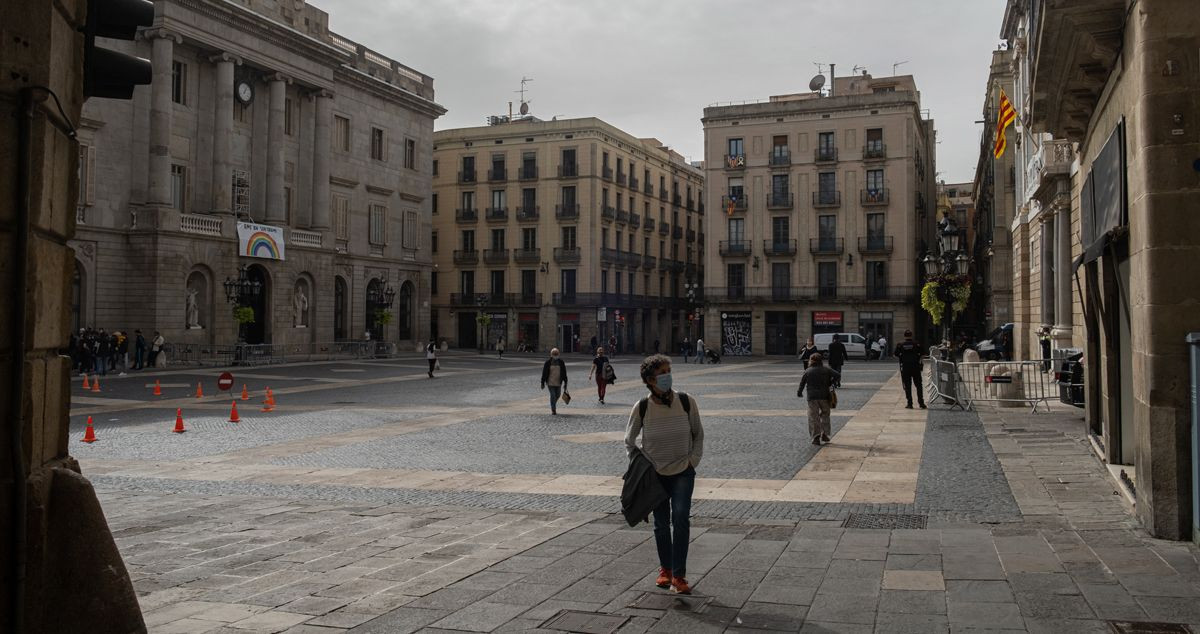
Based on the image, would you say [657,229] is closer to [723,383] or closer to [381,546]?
[723,383]

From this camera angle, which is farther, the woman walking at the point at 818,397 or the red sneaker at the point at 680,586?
the woman walking at the point at 818,397

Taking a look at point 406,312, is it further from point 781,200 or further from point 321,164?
point 781,200

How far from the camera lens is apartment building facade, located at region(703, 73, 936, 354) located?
5531cm

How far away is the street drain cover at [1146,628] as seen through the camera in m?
4.94

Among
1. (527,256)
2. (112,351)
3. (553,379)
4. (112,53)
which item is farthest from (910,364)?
(527,256)

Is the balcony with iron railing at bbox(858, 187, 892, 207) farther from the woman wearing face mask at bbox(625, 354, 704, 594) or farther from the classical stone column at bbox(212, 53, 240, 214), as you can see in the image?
the woman wearing face mask at bbox(625, 354, 704, 594)

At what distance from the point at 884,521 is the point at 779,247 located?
50053 millimetres

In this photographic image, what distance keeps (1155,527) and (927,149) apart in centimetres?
6840

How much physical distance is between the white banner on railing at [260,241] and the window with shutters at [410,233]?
35.9 ft

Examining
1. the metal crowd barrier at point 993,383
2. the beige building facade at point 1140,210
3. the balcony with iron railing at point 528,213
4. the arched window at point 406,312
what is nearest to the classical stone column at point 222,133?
the arched window at point 406,312

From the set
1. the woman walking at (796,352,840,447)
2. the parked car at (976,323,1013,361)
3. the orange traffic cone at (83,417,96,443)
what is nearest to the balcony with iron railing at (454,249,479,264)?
the parked car at (976,323,1013,361)

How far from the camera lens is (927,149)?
231 ft

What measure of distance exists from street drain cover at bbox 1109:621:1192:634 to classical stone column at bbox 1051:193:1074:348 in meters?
18.7

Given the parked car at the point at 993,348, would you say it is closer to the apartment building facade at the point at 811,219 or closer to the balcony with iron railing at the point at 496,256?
the apartment building facade at the point at 811,219
